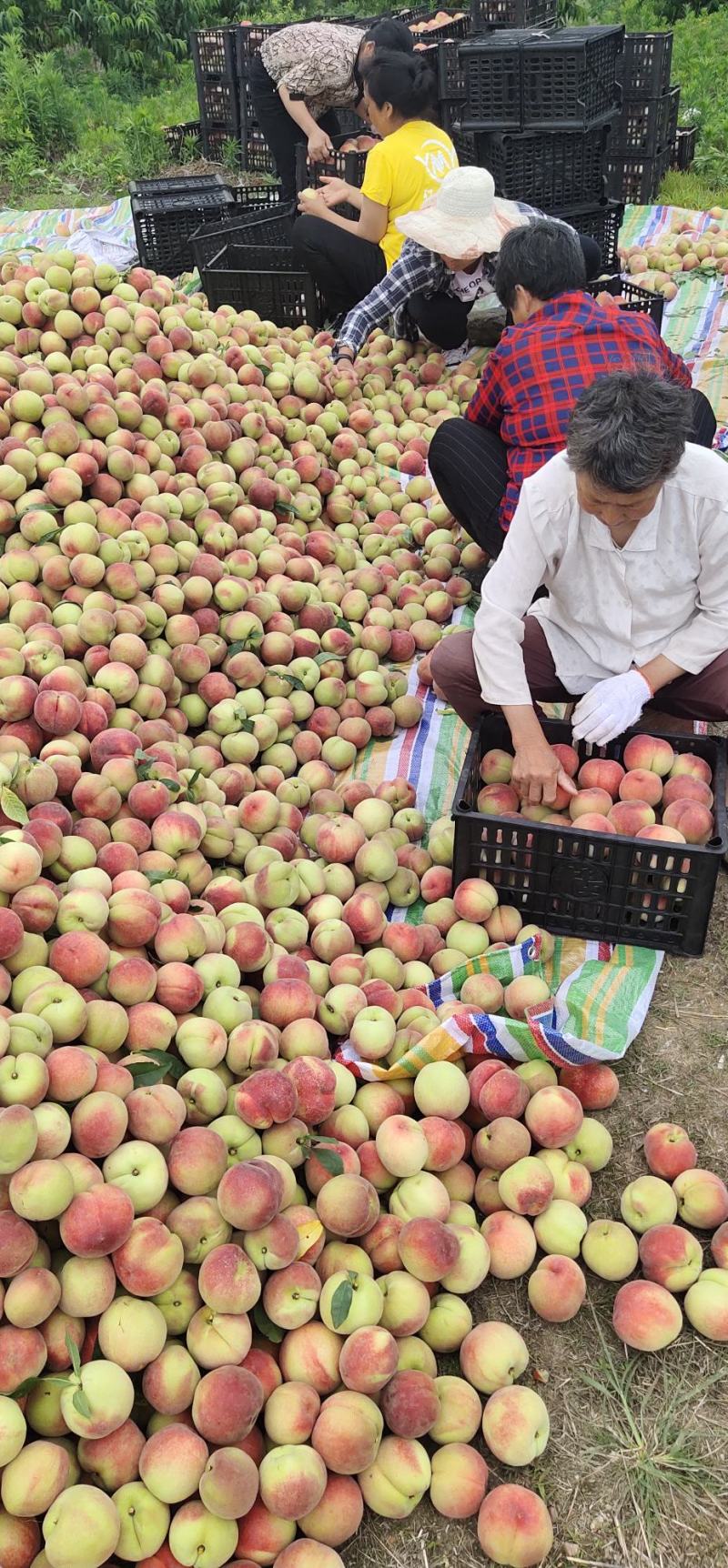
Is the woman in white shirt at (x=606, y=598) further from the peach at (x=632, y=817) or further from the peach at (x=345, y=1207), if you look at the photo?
the peach at (x=345, y=1207)

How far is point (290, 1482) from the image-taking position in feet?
5.27

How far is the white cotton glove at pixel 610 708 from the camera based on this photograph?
2.62m

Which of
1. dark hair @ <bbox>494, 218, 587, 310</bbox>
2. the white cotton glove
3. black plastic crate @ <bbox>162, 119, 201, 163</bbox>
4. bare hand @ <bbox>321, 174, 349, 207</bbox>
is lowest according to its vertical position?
the white cotton glove

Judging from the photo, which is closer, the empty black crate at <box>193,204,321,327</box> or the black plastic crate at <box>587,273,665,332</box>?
the black plastic crate at <box>587,273,665,332</box>

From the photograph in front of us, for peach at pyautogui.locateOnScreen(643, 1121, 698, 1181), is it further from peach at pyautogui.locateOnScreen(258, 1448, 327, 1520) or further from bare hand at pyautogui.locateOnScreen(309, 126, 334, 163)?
bare hand at pyautogui.locateOnScreen(309, 126, 334, 163)

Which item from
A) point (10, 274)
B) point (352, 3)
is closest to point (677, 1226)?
point (10, 274)

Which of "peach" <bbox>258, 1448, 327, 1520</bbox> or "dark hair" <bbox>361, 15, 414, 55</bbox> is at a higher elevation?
"dark hair" <bbox>361, 15, 414, 55</bbox>

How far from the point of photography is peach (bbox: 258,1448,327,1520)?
1.60 metres

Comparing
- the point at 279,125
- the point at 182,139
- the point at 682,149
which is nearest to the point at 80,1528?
the point at 279,125

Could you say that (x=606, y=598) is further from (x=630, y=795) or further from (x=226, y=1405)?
(x=226, y=1405)

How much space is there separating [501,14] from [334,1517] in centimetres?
983

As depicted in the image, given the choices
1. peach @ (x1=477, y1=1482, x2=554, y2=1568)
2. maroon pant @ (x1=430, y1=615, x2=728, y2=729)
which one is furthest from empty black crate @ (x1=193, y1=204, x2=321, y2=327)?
peach @ (x1=477, y1=1482, x2=554, y2=1568)

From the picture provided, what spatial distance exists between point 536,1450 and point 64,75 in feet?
47.1

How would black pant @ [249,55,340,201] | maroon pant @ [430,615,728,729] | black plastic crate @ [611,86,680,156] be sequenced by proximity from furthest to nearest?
black plastic crate @ [611,86,680,156], black pant @ [249,55,340,201], maroon pant @ [430,615,728,729]
